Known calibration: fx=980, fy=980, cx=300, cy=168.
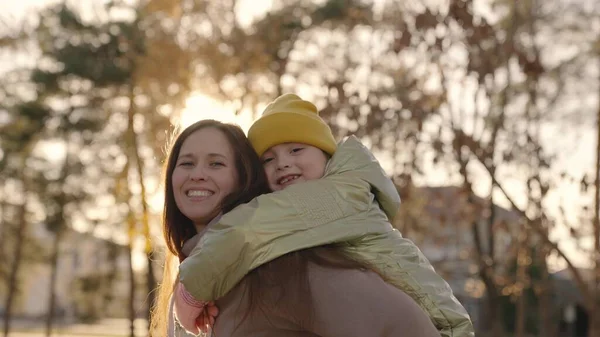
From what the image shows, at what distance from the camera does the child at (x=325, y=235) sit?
9.96 feet

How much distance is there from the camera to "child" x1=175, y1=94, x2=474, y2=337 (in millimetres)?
3035

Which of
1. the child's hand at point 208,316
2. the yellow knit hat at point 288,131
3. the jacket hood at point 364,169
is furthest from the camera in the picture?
the yellow knit hat at point 288,131

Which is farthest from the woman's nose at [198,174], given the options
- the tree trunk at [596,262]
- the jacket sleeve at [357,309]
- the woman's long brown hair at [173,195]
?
the tree trunk at [596,262]

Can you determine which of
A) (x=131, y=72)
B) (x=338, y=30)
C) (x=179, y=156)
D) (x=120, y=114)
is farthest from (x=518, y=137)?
(x=179, y=156)

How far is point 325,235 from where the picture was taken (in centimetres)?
308

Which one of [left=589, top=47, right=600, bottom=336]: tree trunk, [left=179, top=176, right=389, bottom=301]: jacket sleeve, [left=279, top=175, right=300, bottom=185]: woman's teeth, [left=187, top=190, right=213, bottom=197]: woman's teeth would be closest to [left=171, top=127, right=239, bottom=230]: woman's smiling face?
[left=187, top=190, right=213, bottom=197]: woman's teeth

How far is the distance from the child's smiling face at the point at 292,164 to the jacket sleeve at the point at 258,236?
0.40 meters

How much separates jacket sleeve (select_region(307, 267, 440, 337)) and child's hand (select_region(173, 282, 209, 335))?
0.41 meters

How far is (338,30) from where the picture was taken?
21047mm

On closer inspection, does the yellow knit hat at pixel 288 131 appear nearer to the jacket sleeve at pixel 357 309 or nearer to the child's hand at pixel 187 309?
the child's hand at pixel 187 309

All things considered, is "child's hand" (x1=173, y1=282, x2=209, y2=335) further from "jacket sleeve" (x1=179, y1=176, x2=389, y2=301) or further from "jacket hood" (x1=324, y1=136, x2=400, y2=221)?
"jacket hood" (x1=324, y1=136, x2=400, y2=221)

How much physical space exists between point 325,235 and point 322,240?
2cm

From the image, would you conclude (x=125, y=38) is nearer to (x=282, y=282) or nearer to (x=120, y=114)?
(x=120, y=114)

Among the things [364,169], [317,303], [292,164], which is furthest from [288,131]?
[317,303]
